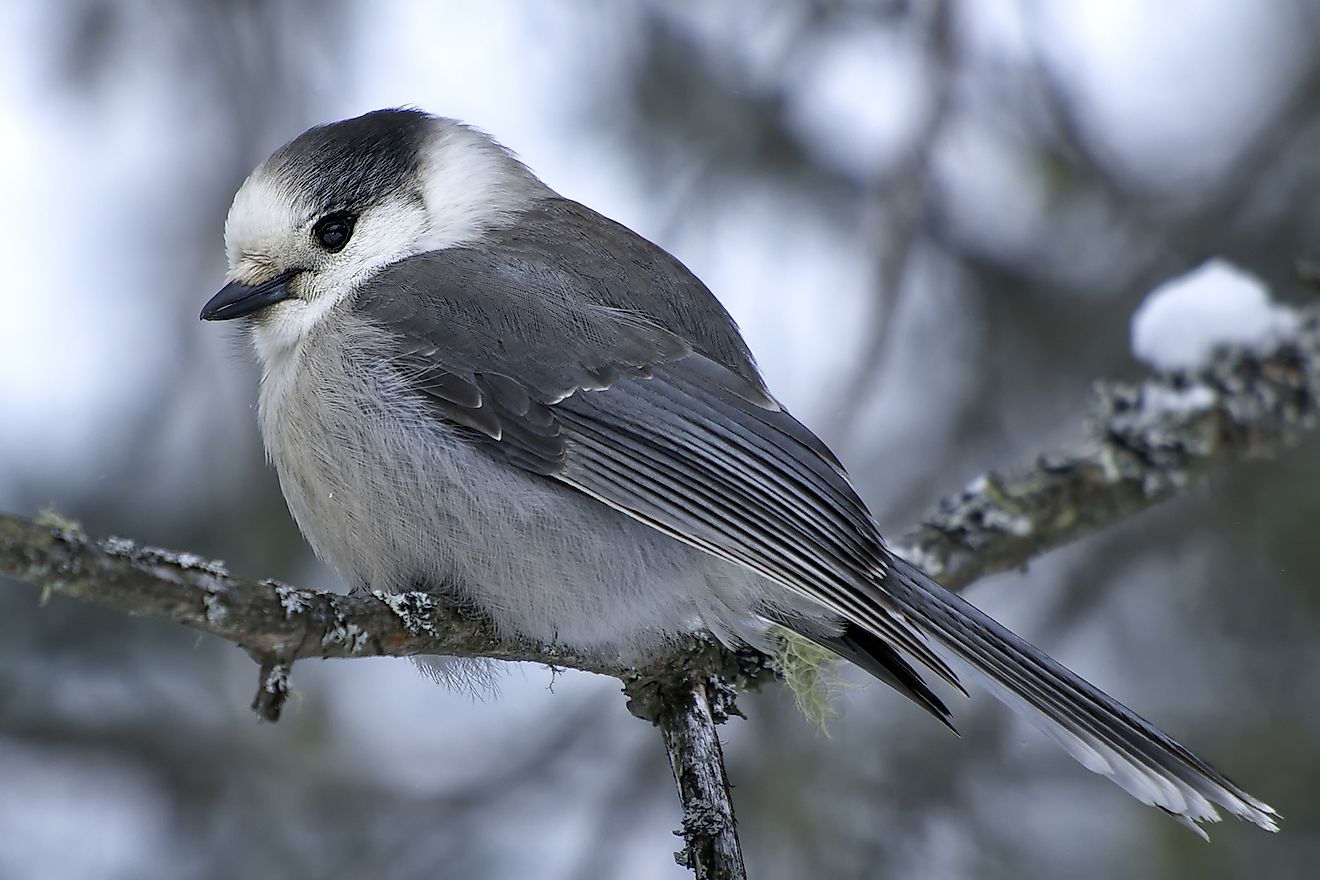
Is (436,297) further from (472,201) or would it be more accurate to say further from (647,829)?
(647,829)

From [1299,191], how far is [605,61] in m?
2.23

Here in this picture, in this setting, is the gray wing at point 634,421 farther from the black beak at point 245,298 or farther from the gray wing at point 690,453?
the black beak at point 245,298

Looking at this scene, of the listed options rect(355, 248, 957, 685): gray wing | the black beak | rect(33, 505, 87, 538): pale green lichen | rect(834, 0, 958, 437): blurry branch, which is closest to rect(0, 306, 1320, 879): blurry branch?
rect(33, 505, 87, 538): pale green lichen

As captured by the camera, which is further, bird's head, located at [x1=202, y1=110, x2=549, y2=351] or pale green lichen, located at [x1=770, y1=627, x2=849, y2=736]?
bird's head, located at [x1=202, y1=110, x2=549, y2=351]

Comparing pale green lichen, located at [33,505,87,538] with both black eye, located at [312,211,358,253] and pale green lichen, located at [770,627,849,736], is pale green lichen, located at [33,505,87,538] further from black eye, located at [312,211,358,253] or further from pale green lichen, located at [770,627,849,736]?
pale green lichen, located at [770,627,849,736]

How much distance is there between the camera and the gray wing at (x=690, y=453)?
234cm

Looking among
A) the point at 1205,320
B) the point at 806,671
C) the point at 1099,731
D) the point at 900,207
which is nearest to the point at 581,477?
the point at 806,671

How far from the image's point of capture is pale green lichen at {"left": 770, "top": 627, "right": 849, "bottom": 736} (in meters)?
2.70

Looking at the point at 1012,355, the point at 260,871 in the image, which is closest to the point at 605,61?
the point at 1012,355

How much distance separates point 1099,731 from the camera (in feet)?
7.64

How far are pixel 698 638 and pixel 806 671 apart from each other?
0.27 metres

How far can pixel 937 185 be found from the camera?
166 inches

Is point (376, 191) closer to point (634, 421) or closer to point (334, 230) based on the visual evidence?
point (334, 230)

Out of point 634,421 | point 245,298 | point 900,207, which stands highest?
point 900,207
